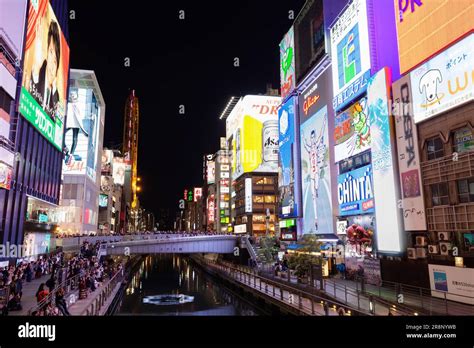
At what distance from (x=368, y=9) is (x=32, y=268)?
3462cm

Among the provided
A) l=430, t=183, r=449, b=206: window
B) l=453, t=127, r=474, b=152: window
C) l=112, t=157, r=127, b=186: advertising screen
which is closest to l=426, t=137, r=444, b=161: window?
l=453, t=127, r=474, b=152: window

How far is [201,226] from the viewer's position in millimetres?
159625

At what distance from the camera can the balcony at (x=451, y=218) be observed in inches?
743

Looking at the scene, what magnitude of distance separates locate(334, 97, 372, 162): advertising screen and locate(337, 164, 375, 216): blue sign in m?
1.94

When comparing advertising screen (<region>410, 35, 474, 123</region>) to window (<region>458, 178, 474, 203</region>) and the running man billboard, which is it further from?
the running man billboard

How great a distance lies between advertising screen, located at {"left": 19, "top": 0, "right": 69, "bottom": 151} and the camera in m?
33.4

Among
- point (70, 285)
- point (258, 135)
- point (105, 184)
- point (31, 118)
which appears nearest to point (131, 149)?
point (105, 184)

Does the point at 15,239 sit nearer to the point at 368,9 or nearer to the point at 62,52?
the point at 62,52

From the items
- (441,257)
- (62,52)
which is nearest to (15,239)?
(62,52)

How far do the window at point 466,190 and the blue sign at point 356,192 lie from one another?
955 centimetres

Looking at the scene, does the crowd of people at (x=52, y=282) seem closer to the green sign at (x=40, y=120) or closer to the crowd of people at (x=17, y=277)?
the crowd of people at (x=17, y=277)

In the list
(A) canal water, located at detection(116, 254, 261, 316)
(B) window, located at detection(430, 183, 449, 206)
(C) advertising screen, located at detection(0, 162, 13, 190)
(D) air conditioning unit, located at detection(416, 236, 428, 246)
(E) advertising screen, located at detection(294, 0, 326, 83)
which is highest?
(E) advertising screen, located at detection(294, 0, 326, 83)

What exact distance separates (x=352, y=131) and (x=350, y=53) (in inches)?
303

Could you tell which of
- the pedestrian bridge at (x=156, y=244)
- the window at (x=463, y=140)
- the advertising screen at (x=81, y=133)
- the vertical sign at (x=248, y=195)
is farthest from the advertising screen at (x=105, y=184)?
the window at (x=463, y=140)
